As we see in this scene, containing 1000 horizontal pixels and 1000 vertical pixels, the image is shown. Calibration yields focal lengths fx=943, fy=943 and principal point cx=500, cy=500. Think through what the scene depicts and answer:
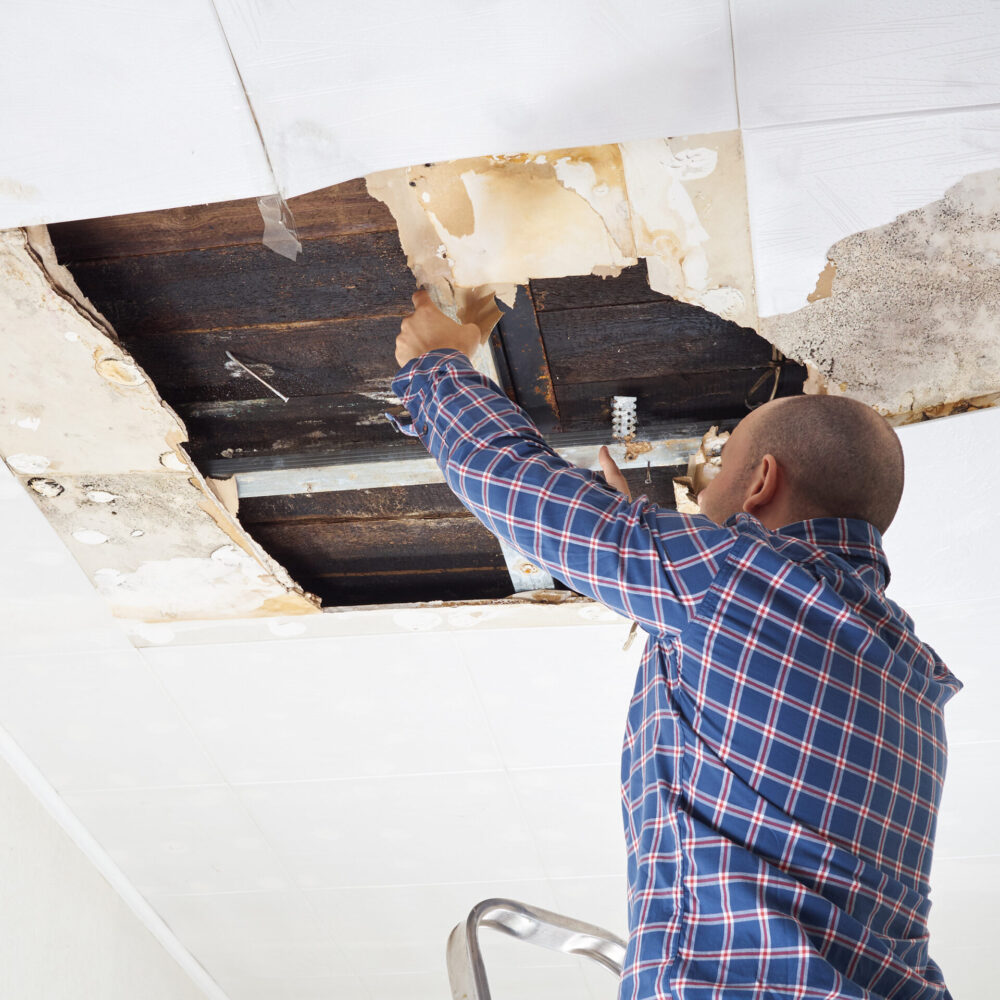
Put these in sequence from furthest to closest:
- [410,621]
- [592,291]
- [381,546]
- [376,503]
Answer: [410,621] → [381,546] → [376,503] → [592,291]

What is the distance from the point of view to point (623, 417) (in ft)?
5.00

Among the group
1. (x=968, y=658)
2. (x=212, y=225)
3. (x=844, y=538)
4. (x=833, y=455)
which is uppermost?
(x=212, y=225)

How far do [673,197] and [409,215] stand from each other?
34 centimetres

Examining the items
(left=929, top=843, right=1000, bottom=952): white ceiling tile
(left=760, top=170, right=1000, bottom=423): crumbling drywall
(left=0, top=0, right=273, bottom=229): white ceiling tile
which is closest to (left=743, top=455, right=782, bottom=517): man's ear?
(left=760, top=170, right=1000, bottom=423): crumbling drywall

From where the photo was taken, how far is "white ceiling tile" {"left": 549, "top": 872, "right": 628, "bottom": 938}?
8.68ft

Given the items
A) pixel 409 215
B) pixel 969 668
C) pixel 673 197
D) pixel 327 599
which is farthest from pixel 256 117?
pixel 969 668

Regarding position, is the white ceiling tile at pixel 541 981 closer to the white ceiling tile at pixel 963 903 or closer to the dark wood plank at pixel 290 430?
the white ceiling tile at pixel 963 903

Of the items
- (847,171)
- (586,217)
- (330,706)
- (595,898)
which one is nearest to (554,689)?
(330,706)

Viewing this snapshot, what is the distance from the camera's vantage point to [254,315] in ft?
4.50

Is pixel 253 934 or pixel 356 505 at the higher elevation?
pixel 356 505

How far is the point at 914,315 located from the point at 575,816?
5.35 ft

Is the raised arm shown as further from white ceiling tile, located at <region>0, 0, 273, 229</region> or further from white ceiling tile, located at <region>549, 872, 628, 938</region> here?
white ceiling tile, located at <region>549, 872, 628, 938</region>

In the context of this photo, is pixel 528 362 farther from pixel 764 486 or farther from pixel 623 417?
pixel 764 486

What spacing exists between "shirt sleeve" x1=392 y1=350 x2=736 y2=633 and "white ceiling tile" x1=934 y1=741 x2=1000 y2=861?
146cm
